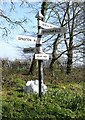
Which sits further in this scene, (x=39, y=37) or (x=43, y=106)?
(x=39, y=37)

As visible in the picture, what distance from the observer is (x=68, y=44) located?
13.8 meters

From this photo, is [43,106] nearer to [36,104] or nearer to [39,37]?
[36,104]

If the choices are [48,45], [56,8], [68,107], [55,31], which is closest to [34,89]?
[68,107]

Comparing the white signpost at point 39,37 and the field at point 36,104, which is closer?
the field at point 36,104

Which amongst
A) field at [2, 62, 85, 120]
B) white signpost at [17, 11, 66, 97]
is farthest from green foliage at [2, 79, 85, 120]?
white signpost at [17, 11, 66, 97]

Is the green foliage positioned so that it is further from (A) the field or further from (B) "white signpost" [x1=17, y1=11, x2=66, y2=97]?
(B) "white signpost" [x1=17, y1=11, x2=66, y2=97]

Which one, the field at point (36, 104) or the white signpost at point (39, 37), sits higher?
the white signpost at point (39, 37)

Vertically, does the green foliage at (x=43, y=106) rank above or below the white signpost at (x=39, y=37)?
below

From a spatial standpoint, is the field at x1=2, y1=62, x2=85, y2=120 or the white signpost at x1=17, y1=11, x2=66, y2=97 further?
Result: the white signpost at x1=17, y1=11, x2=66, y2=97

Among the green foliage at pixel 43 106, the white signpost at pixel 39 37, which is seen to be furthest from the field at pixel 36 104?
the white signpost at pixel 39 37

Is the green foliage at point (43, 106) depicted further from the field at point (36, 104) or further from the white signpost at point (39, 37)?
the white signpost at point (39, 37)

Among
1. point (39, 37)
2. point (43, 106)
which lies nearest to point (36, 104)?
point (43, 106)

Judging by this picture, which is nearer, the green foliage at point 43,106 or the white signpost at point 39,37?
the green foliage at point 43,106

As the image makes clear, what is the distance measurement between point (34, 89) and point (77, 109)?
5.14ft
